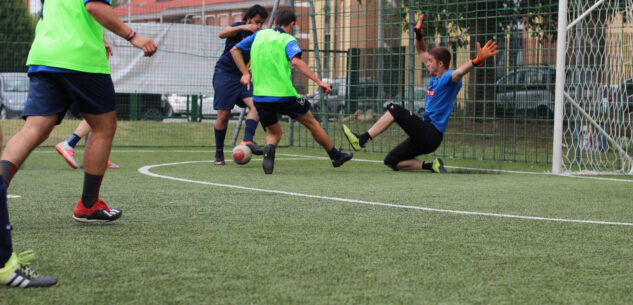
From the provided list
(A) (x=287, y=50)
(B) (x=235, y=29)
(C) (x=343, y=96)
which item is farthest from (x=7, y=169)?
(C) (x=343, y=96)

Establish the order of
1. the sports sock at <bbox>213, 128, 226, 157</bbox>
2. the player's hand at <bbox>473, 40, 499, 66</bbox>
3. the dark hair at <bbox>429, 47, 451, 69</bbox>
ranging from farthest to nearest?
the sports sock at <bbox>213, 128, 226, 157</bbox> < the dark hair at <bbox>429, 47, 451, 69</bbox> < the player's hand at <bbox>473, 40, 499, 66</bbox>

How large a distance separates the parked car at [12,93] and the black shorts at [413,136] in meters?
8.90

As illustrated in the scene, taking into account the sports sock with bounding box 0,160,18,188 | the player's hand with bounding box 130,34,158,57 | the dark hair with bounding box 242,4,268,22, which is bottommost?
the sports sock with bounding box 0,160,18,188

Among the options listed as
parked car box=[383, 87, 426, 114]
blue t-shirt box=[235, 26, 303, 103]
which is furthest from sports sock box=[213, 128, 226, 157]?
parked car box=[383, 87, 426, 114]

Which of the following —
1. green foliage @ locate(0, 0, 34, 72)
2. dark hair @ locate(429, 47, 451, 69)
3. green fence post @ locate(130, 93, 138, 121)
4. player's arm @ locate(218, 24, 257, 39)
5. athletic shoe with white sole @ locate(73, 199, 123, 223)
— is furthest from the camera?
green fence post @ locate(130, 93, 138, 121)

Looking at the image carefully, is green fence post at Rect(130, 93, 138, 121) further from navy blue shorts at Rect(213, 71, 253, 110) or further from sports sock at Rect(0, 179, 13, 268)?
sports sock at Rect(0, 179, 13, 268)

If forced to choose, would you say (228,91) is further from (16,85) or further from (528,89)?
(16,85)

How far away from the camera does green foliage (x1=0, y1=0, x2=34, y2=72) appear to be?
13.7m

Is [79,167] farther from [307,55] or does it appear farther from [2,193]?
[307,55]

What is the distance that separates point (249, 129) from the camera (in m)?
8.94

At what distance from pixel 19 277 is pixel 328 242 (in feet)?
4.94

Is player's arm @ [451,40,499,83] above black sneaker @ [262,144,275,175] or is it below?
above

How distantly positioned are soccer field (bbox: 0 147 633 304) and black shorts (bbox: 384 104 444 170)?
1.46 meters

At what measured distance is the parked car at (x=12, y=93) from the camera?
49.9 ft
